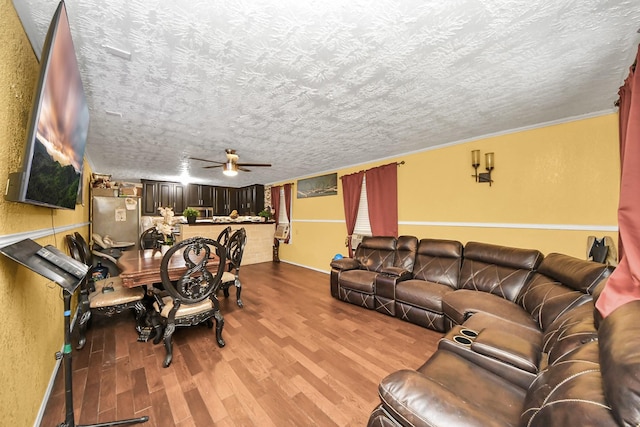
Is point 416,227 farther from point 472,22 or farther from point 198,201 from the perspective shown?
point 198,201

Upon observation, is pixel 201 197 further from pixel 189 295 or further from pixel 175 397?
pixel 175 397

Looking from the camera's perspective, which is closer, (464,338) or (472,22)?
(472,22)

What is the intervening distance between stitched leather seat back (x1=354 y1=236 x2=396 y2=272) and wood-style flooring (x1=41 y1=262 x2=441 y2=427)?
2.72 ft

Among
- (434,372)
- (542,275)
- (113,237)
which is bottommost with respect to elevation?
(434,372)

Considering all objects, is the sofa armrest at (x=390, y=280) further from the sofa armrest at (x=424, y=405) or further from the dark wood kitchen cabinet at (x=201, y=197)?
the dark wood kitchen cabinet at (x=201, y=197)

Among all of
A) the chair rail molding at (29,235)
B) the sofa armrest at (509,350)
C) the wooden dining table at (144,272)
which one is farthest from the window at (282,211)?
the sofa armrest at (509,350)

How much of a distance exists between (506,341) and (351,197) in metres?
3.61

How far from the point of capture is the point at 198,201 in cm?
728

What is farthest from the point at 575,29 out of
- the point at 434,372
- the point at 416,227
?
the point at 416,227

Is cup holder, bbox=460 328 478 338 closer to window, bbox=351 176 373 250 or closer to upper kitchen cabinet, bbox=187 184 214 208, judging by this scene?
window, bbox=351 176 373 250

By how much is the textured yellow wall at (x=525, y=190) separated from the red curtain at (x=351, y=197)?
0.86 m

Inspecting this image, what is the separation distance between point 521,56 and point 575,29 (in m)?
0.26

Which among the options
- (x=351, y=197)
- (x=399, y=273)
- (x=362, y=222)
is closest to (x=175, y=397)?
(x=399, y=273)

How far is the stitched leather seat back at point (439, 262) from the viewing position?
2967 millimetres
